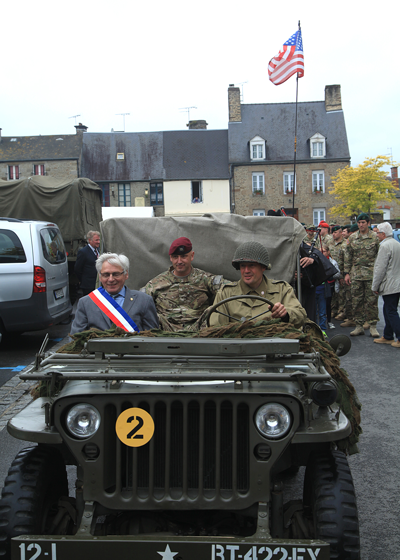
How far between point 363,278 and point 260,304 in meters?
7.00

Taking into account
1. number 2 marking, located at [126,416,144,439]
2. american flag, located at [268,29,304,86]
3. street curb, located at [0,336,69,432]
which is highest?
american flag, located at [268,29,304,86]

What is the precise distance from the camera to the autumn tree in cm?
4509

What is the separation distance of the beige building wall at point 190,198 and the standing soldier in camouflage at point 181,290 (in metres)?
43.8

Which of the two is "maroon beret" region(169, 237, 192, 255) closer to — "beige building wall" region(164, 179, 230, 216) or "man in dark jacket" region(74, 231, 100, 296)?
"man in dark jacket" region(74, 231, 100, 296)

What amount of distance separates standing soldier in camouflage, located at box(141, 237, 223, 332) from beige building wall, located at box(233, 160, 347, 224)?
141 ft

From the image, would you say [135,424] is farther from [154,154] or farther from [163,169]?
[154,154]

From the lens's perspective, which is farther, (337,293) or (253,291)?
(337,293)

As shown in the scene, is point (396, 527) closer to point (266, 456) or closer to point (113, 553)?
point (266, 456)

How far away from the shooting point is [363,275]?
10.9 meters

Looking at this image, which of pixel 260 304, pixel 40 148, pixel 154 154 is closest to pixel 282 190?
pixel 154 154

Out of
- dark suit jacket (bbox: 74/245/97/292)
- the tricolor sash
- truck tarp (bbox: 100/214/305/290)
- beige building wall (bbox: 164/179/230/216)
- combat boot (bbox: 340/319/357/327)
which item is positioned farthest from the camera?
beige building wall (bbox: 164/179/230/216)

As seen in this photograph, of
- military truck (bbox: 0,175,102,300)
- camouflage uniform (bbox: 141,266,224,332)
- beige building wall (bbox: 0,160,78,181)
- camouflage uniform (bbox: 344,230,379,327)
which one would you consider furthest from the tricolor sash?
beige building wall (bbox: 0,160,78,181)

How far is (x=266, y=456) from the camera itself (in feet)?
8.48

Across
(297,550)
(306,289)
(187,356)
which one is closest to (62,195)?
(306,289)
